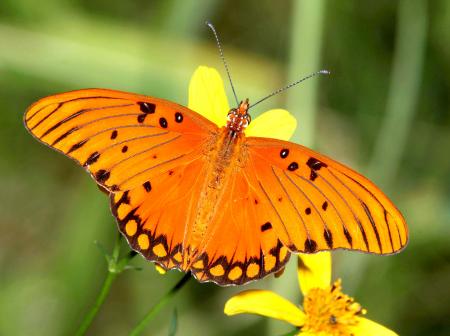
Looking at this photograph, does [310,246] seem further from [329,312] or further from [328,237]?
[329,312]

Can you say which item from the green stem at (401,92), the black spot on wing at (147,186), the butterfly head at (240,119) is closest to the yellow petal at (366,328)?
the butterfly head at (240,119)

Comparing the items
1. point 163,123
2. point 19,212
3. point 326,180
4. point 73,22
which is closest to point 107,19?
point 73,22

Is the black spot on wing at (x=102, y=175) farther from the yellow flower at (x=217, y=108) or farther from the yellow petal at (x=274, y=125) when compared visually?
the yellow petal at (x=274, y=125)

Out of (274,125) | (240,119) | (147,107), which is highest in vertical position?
(274,125)

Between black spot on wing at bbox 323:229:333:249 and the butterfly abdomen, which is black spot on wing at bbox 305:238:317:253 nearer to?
black spot on wing at bbox 323:229:333:249

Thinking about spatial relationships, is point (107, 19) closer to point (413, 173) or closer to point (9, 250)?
point (9, 250)

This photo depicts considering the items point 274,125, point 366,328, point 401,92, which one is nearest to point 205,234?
point 274,125
